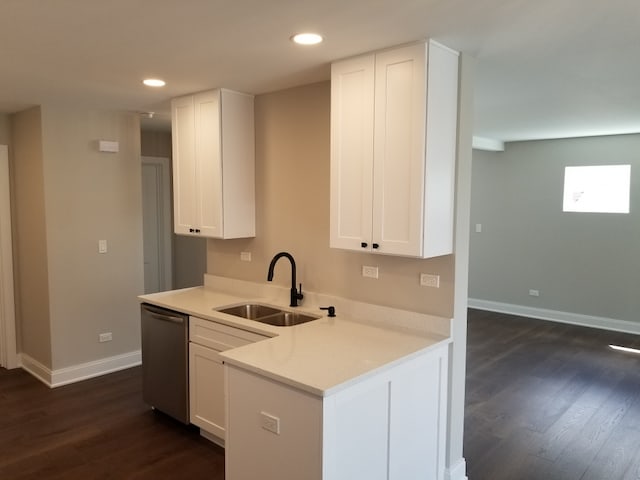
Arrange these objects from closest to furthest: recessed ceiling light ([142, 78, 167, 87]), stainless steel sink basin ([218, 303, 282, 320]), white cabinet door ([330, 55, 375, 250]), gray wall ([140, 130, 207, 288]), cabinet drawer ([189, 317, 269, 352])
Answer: white cabinet door ([330, 55, 375, 250]) → cabinet drawer ([189, 317, 269, 352]) → recessed ceiling light ([142, 78, 167, 87]) → stainless steel sink basin ([218, 303, 282, 320]) → gray wall ([140, 130, 207, 288])

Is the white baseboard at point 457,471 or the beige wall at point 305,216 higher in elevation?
the beige wall at point 305,216

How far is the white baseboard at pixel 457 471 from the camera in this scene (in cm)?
278

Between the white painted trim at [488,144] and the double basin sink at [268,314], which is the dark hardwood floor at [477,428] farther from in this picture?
the white painted trim at [488,144]

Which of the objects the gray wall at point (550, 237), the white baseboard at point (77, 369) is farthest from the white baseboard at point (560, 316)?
the white baseboard at point (77, 369)

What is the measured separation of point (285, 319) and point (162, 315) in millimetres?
888

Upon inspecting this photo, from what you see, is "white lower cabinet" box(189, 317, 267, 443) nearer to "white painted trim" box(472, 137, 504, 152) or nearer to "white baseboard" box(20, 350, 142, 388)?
"white baseboard" box(20, 350, 142, 388)

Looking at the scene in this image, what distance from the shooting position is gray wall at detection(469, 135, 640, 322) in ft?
20.1

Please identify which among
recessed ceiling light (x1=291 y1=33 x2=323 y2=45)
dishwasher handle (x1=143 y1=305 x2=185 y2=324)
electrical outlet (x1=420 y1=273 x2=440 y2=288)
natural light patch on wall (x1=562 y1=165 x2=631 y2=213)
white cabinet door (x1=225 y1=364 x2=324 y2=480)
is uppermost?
recessed ceiling light (x1=291 y1=33 x2=323 y2=45)

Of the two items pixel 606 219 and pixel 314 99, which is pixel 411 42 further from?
pixel 606 219

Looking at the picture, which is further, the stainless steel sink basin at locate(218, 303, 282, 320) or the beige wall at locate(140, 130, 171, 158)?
the beige wall at locate(140, 130, 171, 158)

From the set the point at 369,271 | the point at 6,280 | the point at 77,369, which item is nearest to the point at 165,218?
the point at 6,280

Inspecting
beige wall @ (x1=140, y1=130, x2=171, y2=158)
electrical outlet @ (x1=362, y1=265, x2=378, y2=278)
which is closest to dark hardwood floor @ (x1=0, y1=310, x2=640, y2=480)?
electrical outlet @ (x1=362, y1=265, x2=378, y2=278)

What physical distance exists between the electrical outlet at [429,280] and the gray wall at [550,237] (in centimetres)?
461

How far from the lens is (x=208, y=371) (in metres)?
3.18
